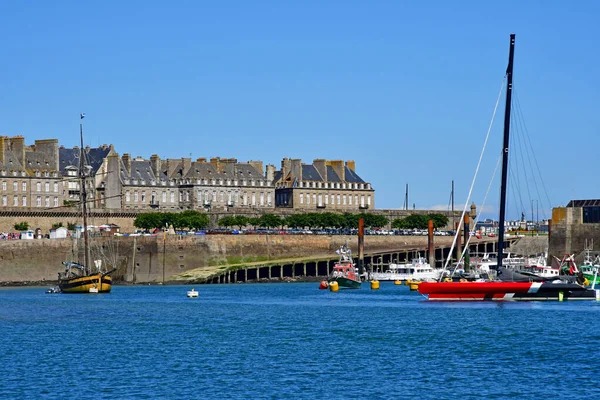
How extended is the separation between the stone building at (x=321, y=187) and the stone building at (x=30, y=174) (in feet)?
103

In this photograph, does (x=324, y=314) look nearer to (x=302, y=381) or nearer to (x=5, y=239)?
(x=302, y=381)

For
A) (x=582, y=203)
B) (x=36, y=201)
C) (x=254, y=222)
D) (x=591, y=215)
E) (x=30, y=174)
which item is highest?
(x=30, y=174)

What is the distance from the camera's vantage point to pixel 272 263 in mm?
118875

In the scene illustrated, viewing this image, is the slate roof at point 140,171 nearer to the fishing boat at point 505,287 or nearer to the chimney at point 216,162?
the chimney at point 216,162

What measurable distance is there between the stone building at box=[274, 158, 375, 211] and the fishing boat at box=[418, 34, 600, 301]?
88819mm

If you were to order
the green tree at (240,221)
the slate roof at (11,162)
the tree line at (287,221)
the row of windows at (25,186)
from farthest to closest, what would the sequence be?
the green tree at (240,221), the tree line at (287,221), the slate roof at (11,162), the row of windows at (25,186)

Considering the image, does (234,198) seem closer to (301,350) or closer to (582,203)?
(582,203)

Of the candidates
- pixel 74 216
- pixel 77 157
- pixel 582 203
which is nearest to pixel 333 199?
pixel 77 157

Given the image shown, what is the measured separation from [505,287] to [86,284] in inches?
1339

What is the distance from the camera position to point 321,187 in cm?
16625

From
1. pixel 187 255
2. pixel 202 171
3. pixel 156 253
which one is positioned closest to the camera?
pixel 156 253

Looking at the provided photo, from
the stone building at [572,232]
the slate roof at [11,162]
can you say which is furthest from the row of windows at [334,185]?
the stone building at [572,232]

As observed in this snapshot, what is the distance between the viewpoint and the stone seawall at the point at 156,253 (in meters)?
111

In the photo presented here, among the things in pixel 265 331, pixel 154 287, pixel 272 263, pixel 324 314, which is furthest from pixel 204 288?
pixel 265 331
